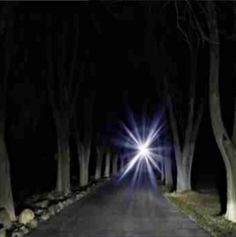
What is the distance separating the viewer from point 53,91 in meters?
31.9

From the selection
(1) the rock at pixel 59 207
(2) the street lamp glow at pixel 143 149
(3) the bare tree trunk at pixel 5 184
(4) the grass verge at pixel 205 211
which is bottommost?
(4) the grass verge at pixel 205 211

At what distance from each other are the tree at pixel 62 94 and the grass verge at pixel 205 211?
5829 mm

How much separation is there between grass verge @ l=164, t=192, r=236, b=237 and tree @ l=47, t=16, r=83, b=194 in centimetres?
583

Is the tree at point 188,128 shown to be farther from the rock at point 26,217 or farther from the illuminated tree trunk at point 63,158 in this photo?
the rock at point 26,217

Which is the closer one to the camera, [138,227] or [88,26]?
[138,227]

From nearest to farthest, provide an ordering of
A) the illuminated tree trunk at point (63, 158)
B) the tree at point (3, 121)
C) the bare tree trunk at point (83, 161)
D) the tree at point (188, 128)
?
the tree at point (3, 121), the tree at point (188, 128), the illuminated tree trunk at point (63, 158), the bare tree trunk at point (83, 161)

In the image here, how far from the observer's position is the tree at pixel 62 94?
3164 cm

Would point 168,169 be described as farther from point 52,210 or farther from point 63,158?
point 52,210

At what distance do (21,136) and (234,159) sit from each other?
30.1 m

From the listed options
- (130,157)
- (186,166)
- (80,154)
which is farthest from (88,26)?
(130,157)

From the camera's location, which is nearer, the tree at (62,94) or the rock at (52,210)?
the rock at (52,210)

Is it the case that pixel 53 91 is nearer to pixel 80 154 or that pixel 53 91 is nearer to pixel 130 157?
pixel 80 154

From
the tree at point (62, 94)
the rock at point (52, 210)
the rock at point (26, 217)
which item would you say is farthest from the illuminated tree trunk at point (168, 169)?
the rock at point (26, 217)

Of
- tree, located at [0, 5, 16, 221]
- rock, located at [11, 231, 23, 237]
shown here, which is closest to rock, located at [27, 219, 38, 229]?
rock, located at [11, 231, 23, 237]
